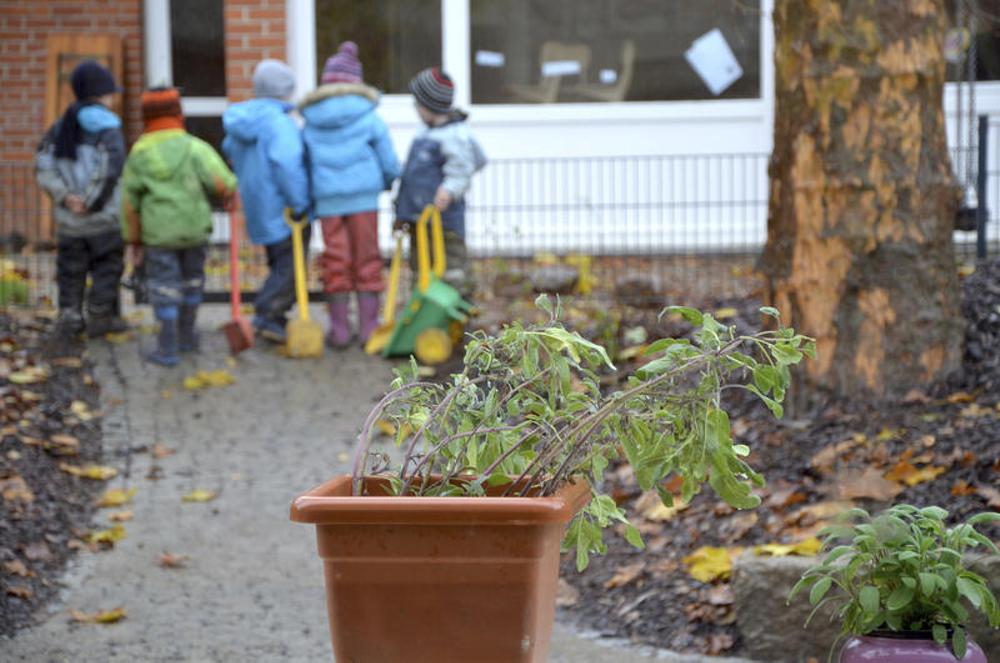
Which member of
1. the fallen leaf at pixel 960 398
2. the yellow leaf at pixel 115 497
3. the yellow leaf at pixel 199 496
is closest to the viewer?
the fallen leaf at pixel 960 398

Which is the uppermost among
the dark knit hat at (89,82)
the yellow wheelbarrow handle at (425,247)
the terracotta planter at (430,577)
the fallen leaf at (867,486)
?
the dark knit hat at (89,82)

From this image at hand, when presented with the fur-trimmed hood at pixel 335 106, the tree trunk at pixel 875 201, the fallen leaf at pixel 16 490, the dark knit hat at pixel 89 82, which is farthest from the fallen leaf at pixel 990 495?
the dark knit hat at pixel 89 82

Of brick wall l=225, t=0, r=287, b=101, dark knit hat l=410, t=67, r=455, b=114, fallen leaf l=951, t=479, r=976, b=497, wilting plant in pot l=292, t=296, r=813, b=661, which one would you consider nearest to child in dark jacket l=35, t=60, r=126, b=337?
dark knit hat l=410, t=67, r=455, b=114

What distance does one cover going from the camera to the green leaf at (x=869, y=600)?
10.5ft

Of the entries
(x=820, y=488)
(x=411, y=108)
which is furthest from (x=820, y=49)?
(x=411, y=108)

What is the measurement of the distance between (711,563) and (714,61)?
844 cm

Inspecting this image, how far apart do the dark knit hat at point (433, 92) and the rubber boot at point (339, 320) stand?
123 cm

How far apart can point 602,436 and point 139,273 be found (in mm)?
6580

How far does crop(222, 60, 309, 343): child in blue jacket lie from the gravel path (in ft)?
1.26

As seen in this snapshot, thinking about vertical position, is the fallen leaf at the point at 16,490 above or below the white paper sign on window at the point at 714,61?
below

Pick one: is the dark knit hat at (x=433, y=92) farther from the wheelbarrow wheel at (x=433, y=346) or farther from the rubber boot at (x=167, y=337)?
the rubber boot at (x=167, y=337)

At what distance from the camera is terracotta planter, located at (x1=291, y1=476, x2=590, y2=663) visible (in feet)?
9.54

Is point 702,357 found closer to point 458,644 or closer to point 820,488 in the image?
point 458,644

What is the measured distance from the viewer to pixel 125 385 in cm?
838
